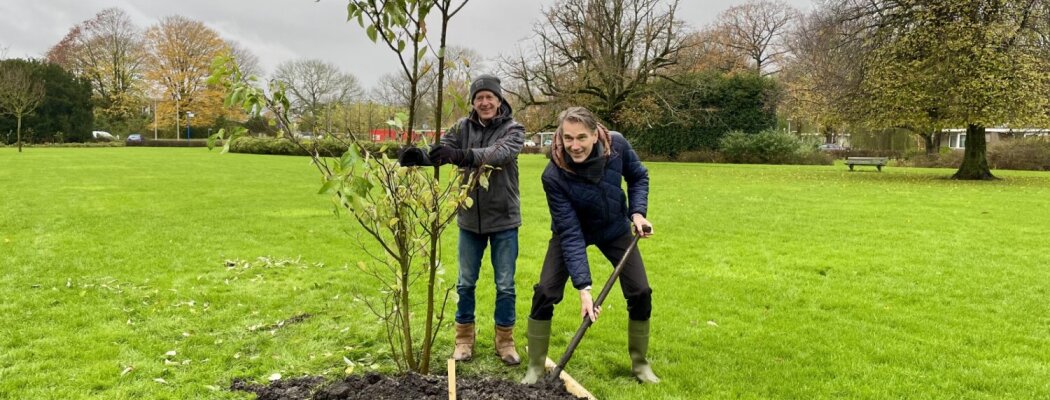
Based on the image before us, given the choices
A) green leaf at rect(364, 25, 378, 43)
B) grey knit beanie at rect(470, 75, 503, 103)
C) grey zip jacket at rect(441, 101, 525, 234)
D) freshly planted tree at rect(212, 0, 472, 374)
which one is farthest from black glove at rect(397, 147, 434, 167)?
grey zip jacket at rect(441, 101, 525, 234)

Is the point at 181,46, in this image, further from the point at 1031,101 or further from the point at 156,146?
the point at 1031,101

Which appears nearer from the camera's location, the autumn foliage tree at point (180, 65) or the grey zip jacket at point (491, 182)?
the grey zip jacket at point (491, 182)

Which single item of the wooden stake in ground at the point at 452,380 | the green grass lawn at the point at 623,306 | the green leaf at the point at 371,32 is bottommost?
the green grass lawn at the point at 623,306

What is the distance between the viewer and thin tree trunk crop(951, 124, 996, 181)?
68.9ft

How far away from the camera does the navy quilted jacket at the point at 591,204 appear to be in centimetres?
364

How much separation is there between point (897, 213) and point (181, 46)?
5368cm

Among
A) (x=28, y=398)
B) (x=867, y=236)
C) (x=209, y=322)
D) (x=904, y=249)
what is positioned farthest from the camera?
(x=867, y=236)

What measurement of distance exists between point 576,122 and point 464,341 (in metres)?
1.72

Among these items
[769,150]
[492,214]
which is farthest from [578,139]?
[769,150]

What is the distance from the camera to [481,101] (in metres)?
3.79

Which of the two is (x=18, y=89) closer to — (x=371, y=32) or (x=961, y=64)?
(x=371, y=32)

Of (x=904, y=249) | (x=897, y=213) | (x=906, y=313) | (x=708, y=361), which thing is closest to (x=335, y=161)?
(x=708, y=361)

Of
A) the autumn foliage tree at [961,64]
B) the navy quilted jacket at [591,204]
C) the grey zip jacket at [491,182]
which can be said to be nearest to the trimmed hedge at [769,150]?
the autumn foliage tree at [961,64]

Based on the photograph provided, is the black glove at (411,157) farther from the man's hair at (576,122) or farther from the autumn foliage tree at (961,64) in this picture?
the autumn foliage tree at (961,64)
